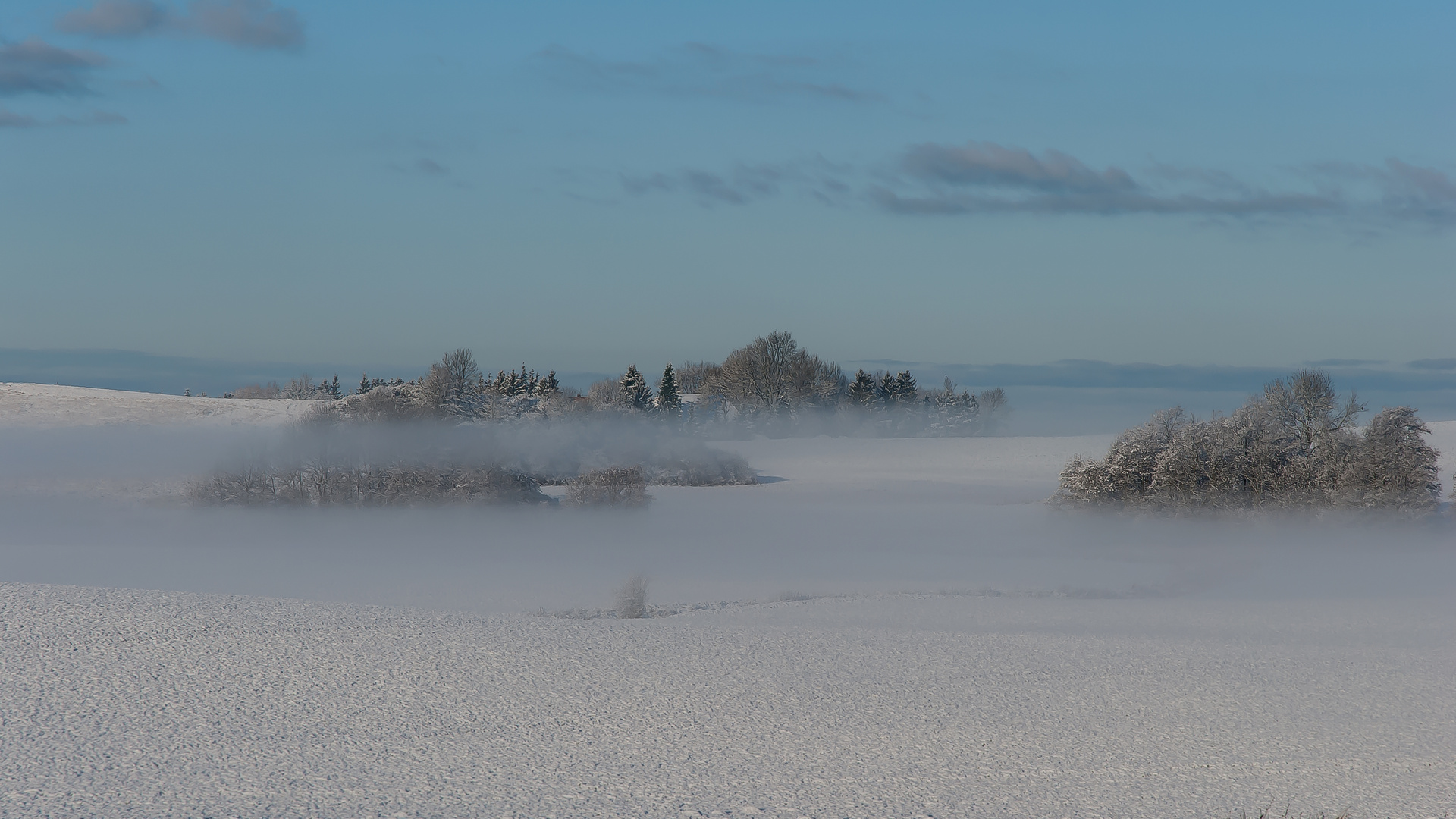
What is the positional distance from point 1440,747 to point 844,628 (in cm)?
871

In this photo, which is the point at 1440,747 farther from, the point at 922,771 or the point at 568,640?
the point at 568,640

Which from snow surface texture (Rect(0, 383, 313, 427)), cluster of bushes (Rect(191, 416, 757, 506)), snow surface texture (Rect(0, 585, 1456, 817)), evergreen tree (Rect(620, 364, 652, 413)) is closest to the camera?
snow surface texture (Rect(0, 585, 1456, 817))

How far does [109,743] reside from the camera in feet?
31.8

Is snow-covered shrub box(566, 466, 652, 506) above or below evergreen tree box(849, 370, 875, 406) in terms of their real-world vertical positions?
below

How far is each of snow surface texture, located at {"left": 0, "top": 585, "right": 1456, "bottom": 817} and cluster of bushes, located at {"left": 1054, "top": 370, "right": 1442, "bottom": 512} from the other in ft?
59.9

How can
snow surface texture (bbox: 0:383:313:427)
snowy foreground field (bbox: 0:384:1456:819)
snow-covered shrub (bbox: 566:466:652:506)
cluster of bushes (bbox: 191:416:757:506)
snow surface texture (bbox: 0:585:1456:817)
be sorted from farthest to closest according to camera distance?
1. snow surface texture (bbox: 0:383:313:427)
2. snow-covered shrub (bbox: 566:466:652:506)
3. cluster of bushes (bbox: 191:416:757:506)
4. snowy foreground field (bbox: 0:384:1456:819)
5. snow surface texture (bbox: 0:585:1456:817)

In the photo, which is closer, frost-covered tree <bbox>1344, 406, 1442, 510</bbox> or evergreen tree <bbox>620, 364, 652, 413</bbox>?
frost-covered tree <bbox>1344, 406, 1442, 510</bbox>

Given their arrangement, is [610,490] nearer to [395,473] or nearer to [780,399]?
[395,473]

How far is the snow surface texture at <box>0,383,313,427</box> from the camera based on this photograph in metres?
53.1

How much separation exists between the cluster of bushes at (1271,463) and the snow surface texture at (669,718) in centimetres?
1826

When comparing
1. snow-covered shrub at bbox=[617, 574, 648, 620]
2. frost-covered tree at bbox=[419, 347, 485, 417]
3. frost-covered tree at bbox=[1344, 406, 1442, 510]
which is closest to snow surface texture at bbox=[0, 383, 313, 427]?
frost-covered tree at bbox=[419, 347, 485, 417]

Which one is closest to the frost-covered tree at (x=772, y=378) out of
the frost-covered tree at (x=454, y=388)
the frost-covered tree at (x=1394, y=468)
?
the frost-covered tree at (x=454, y=388)

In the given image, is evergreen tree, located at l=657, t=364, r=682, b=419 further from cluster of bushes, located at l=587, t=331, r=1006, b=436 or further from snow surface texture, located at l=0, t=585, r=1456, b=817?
snow surface texture, located at l=0, t=585, r=1456, b=817

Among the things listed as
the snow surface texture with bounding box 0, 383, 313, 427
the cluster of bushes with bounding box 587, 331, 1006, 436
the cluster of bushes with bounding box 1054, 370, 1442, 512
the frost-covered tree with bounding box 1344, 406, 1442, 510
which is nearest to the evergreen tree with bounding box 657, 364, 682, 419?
the cluster of bushes with bounding box 587, 331, 1006, 436
